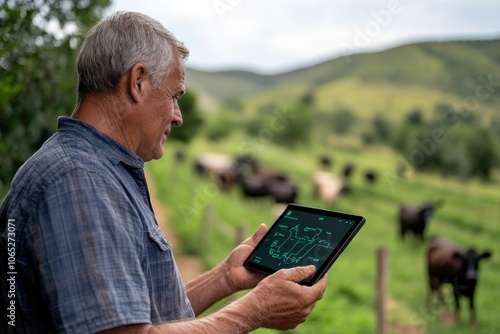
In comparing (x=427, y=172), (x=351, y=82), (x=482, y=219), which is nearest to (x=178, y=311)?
(x=482, y=219)

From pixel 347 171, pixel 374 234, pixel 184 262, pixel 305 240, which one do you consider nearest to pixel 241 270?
pixel 305 240

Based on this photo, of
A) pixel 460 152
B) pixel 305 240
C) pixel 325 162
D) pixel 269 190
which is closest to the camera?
pixel 305 240

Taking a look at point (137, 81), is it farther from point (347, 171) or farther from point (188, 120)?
point (347, 171)

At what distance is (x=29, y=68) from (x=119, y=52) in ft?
8.79

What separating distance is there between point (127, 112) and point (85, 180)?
12.6 inches

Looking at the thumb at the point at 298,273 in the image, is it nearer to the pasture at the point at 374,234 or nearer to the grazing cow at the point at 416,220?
the pasture at the point at 374,234

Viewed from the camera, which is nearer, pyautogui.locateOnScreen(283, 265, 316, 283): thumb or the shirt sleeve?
the shirt sleeve

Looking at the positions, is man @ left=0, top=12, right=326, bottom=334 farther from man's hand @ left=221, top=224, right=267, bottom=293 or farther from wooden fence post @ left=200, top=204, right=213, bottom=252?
wooden fence post @ left=200, top=204, right=213, bottom=252

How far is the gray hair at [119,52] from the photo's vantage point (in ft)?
6.11

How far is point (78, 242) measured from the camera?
5.28 ft

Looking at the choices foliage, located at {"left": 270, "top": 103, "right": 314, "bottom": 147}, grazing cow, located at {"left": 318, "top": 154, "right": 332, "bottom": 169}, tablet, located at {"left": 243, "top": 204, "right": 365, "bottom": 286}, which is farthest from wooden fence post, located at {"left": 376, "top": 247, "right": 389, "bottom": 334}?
foliage, located at {"left": 270, "top": 103, "right": 314, "bottom": 147}

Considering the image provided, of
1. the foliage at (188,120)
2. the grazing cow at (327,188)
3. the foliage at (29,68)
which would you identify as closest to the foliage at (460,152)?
the grazing cow at (327,188)

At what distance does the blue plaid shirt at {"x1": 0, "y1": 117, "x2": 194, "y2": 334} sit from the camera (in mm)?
1596

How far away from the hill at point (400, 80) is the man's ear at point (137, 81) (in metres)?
39.0
